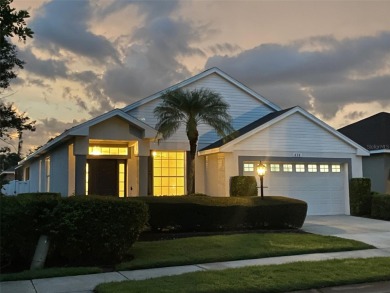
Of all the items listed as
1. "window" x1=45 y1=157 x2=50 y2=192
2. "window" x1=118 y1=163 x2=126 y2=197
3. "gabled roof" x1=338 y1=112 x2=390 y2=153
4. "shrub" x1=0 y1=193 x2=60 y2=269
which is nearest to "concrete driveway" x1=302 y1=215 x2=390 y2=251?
"gabled roof" x1=338 y1=112 x2=390 y2=153

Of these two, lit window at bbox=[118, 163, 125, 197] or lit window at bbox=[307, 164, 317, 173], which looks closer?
lit window at bbox=[118, 163, 125, 197]

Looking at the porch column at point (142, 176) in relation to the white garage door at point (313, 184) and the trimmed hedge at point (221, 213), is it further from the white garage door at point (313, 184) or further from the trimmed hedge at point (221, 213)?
the white garage door at point (313, 184)

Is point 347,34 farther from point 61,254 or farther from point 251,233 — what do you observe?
point 61,254

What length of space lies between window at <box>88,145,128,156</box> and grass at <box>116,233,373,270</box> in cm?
697

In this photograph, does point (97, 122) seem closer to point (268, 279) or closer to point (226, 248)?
point (226, 248)

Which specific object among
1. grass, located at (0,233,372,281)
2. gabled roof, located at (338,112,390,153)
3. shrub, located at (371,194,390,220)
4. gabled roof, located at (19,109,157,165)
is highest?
gabled roof, located at (338,112,390,153)

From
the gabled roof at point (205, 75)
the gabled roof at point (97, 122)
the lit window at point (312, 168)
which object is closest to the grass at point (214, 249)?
the gabled roof at point (97, 122)

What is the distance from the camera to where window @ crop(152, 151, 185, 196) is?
1938 cm

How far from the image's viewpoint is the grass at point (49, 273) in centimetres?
805

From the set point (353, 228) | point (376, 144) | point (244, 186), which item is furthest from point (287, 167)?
point (376, 144)

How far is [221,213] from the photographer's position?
13.6 meters

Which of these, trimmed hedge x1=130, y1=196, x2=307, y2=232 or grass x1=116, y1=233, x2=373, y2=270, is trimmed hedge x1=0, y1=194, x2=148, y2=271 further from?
trimmed hedge x1=130, y1=196, x2=307, y2=232

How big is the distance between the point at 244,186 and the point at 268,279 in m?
9.83

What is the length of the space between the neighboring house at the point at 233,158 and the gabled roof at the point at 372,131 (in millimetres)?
4594
